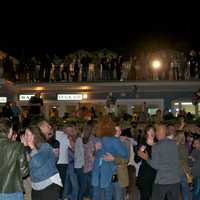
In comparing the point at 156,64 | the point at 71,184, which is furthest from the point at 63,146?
the point at 156,64

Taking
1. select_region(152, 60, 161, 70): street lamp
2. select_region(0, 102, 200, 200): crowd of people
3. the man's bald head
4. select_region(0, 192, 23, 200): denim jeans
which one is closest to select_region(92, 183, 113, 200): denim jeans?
select_region(0, 102, 200, 200): crowd of people

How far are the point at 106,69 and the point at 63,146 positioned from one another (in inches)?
744

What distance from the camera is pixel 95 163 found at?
10.1m

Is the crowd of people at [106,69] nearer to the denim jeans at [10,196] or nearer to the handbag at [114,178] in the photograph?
the handbag at [114,178]

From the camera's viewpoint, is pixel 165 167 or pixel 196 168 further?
pixel 196 168

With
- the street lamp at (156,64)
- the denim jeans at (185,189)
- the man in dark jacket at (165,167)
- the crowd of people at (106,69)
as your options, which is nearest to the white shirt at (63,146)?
the denim jeans at (185,189)

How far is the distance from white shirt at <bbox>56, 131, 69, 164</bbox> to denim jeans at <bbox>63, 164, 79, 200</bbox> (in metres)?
0.70

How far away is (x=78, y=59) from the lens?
107 ft

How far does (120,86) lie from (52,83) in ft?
12.3

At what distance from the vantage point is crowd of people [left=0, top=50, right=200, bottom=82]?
101ft

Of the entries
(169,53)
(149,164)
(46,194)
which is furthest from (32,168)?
(169,53)

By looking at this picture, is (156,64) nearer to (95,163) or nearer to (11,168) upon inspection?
(95,163)

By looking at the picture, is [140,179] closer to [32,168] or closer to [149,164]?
[149,164]

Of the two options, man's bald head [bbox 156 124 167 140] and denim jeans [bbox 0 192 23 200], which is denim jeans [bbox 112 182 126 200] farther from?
denim jeans [bbox 0 192 23 200]
